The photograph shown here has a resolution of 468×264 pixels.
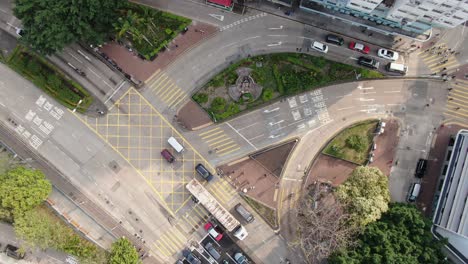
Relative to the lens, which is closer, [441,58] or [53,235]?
[53,235]

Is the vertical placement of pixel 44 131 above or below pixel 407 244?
below

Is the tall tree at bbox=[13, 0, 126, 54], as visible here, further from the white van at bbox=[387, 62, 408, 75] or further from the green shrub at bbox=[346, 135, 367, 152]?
the white van at bbox=[387, 62, 408, 75]

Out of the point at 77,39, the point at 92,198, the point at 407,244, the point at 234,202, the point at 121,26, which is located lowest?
the point at 92,198

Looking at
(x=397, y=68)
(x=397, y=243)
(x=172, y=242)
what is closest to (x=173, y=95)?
(x=172, y=242)

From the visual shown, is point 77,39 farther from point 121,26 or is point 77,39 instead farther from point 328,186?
point 328,186

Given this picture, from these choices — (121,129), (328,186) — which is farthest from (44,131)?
(328,186)

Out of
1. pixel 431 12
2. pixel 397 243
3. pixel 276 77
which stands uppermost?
pixel 431 12

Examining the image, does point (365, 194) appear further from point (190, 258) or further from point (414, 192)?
point (190, 258)
